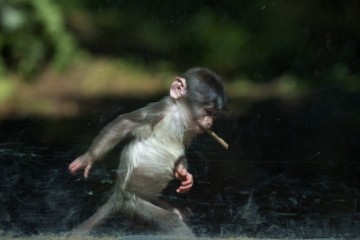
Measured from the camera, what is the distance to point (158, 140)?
5129 mm

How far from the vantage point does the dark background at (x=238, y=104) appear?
568cm

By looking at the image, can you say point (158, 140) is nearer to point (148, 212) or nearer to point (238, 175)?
point (148, 212)

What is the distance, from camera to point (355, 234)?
5.55m

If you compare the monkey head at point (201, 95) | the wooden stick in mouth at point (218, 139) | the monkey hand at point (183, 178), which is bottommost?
the monkey hand at point (183, 178)

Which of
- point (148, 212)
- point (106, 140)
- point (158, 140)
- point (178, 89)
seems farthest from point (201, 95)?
point (148, 212)

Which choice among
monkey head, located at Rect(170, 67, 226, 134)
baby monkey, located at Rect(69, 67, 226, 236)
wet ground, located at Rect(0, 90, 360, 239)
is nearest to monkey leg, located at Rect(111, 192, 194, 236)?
baby monkey, located at Rect(69, 67, 226, 236)

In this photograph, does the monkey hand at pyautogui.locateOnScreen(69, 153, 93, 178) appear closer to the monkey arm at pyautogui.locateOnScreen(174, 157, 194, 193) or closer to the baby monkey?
the baby monkey

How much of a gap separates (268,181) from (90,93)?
1269mm

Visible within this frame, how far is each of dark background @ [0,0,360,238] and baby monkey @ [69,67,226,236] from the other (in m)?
0.44

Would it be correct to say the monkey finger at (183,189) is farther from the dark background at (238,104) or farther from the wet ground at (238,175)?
the dark background at (238,104)

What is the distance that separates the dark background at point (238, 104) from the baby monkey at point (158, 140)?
44cm

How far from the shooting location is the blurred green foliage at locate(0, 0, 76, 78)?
19.7ft

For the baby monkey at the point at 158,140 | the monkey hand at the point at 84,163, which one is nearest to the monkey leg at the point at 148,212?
the baby monkey at the point at 158,140

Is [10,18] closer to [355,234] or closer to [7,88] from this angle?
[7,88]
